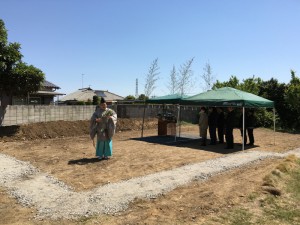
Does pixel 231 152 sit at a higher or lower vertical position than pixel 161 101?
lower

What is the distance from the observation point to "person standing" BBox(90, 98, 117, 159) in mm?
9445

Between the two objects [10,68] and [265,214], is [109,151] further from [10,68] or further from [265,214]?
[10,68]

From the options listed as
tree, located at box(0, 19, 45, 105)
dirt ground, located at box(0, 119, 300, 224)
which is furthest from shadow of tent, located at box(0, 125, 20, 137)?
tree, located at box(0, 19, 45, 105)

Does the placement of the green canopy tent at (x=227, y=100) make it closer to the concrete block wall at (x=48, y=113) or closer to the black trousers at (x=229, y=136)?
the black trousers at (x=229, y=136)

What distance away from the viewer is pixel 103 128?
31.0ft

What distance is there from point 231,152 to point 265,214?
6.37 meters

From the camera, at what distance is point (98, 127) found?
31.2 ft

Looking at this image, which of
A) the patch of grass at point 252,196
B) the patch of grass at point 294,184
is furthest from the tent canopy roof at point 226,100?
the patch of grass at point 252,196

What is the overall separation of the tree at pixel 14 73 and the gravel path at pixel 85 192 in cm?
592

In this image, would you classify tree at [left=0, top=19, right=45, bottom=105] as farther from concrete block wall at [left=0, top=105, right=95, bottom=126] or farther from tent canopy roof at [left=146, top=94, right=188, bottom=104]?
tent canopy roof at [left=146, top=94, right=188, bottom=104]

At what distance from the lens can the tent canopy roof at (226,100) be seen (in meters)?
12.0

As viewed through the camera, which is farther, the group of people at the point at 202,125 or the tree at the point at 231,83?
the tree at the point at 231,83

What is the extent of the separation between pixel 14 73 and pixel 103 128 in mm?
6770

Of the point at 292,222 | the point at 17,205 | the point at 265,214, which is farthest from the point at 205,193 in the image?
the point at 17,205
